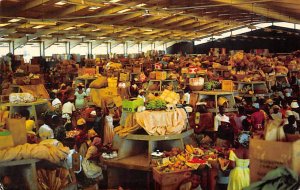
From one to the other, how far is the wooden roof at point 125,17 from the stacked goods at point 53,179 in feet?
30.3

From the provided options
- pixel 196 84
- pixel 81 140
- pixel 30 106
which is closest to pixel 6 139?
pixel 81 140

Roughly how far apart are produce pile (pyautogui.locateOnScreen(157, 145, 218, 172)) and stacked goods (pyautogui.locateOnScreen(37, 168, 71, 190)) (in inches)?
64.7

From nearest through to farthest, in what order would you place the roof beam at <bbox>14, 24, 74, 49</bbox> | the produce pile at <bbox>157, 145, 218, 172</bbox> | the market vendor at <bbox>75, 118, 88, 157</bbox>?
1. the produce pile at <bbox>157, 145, 218, 172</bbox>
2. the market vendor at <bbox>75, 118, 88, 157</bbox>
3. the roof beam at <bbox>14, 24, 74, 49</bbox>

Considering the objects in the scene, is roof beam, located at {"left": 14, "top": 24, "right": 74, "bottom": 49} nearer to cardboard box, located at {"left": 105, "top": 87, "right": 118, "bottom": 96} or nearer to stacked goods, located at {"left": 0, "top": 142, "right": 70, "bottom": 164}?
cardboard box, located at {"left": 105, "top": 87, "right": 118, "bottom": 96}

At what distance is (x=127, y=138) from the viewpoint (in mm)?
6941

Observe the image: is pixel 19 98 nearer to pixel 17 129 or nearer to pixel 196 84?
pixel 196 84

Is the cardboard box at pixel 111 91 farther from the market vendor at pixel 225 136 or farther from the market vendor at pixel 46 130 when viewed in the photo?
the market vendor at pixel 225 136

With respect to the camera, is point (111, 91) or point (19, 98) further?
point (111, 91)

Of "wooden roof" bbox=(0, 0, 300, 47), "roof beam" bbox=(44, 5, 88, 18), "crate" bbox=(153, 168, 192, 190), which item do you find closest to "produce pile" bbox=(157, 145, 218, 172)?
"crate" bbox=(153, 168, 192, 190)

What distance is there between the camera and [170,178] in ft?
19.8

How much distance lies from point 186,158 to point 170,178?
0.66 metres

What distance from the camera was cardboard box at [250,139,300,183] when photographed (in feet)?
9.57

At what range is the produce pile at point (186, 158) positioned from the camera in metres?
6.25

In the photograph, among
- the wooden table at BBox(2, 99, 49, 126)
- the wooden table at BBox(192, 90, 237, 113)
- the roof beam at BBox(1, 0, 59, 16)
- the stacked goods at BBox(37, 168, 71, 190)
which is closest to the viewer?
the stacked goods at BBox(37, 168, 71, 190)
